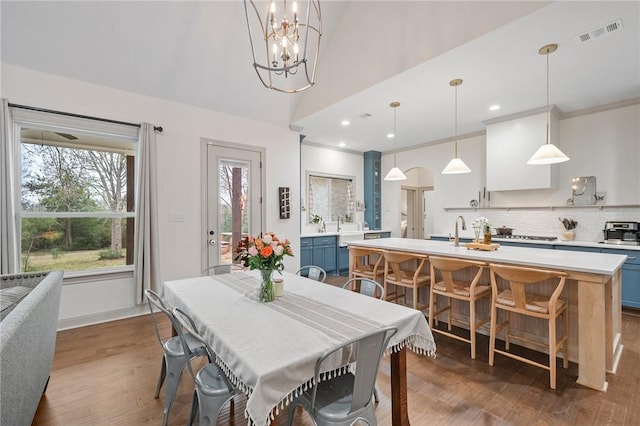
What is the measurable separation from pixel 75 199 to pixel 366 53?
397 cm

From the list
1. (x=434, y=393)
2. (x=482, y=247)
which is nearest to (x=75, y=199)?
(x=434, y=393)

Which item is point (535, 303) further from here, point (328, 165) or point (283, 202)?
point (328, 165)

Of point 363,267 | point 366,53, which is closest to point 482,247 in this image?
point 363,267

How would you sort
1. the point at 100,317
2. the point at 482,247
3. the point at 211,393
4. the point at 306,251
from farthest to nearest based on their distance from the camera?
the point at 306,251, the point at 100,317, the point at 482,247, the point at 211,393

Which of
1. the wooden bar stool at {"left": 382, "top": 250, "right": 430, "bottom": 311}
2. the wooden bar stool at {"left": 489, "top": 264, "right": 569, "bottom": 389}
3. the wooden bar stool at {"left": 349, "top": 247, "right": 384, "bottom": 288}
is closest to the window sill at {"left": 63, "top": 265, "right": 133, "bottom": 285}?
the wooden bar stool at {"left": 349, "top": 247, "right": 384, "bottom": 288}

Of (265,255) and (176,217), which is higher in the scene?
(176,217)

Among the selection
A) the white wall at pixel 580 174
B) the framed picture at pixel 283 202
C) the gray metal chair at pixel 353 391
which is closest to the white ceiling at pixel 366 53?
the white wall at pixel 580 174

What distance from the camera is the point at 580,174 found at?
452 centimetres

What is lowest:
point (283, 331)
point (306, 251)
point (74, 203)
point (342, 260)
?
point (342, 260)

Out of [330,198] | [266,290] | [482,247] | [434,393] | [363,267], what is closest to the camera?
[266,290]

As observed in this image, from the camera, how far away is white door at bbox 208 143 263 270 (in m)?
4.36

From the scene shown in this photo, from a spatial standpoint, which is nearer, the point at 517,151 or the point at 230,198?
the point at 230,198

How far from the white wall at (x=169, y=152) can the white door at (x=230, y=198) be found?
146mm

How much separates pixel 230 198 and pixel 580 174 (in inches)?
212
